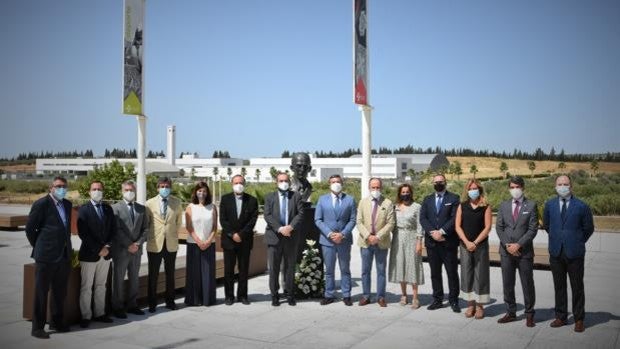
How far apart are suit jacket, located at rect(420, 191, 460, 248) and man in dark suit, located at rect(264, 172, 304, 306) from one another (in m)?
1.75

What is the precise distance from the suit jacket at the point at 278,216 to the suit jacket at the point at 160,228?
1.27 m

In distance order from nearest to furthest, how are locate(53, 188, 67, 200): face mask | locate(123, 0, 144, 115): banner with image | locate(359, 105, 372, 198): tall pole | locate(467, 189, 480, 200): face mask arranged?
1. locate(53, 188, 67, 200): face mask
2. locate(467, 189, 480, 200): face mask
3. locate(359, 105, 372, 198): tall pole
4. locate(123, 0, 144, 115): banner with image

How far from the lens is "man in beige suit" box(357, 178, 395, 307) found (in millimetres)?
7324

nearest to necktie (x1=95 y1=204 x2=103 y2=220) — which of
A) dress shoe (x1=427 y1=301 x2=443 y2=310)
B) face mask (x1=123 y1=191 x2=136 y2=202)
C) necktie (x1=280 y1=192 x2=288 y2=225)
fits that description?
face mask (x1=123 y1=191 x2=136 y2=202)

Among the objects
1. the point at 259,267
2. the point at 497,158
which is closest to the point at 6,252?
the point at 259,267

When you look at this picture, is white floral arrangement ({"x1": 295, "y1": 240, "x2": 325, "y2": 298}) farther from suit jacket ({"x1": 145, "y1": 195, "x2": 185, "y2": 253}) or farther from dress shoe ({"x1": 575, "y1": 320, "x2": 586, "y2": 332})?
dress shoe ({"x1": 575, "y1": 320, "x2": 586, "y2": 332})

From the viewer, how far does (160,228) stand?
7.10 meters

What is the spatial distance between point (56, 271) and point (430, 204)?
4695 mm

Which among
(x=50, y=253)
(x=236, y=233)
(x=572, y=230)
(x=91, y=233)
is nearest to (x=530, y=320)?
(x=572, y=230)

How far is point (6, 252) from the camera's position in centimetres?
1286

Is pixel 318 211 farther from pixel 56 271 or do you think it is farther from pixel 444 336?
pixel 56 271

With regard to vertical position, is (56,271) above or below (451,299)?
above

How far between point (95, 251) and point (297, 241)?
2730 millimetres

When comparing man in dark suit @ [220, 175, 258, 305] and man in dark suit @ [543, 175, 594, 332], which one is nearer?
man in dark suit @ [543, 175, 594, 332]
